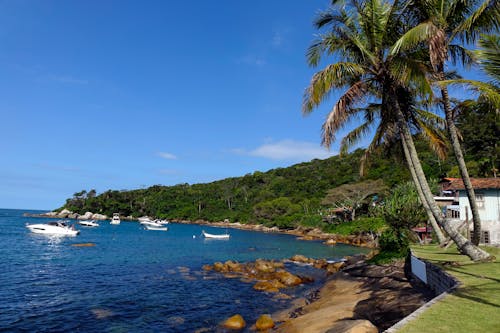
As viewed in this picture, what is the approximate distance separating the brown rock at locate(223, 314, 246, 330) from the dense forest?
43.5 m

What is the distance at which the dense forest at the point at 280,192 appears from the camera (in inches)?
2271

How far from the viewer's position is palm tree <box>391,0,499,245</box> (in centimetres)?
1146

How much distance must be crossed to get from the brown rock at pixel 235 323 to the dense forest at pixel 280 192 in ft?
143

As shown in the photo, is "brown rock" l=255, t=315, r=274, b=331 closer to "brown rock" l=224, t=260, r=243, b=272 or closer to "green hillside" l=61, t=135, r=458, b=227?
"brown rock" l=224, t=260, r=243, b=272

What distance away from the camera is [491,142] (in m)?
55.9

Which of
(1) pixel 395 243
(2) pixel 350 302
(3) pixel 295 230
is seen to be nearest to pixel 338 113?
(2) pixel 350 302

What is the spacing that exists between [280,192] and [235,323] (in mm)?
95638

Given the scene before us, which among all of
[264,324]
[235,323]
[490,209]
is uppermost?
[490,209]

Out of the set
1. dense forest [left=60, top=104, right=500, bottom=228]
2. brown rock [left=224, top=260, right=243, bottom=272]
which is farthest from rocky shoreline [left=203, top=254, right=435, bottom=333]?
dense forest [left=60, top=104, right=500, bottom=228]

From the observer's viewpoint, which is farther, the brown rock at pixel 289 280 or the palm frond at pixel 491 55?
the brown rock at pixel 289 280

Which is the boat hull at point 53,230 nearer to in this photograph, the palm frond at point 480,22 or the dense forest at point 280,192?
the dense forest at point 280,192

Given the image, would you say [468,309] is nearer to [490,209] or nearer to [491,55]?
[491,55]

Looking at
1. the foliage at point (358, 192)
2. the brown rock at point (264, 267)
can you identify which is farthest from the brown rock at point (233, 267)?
the foliage at point (358, 192)

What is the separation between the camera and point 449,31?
13.6 meters
